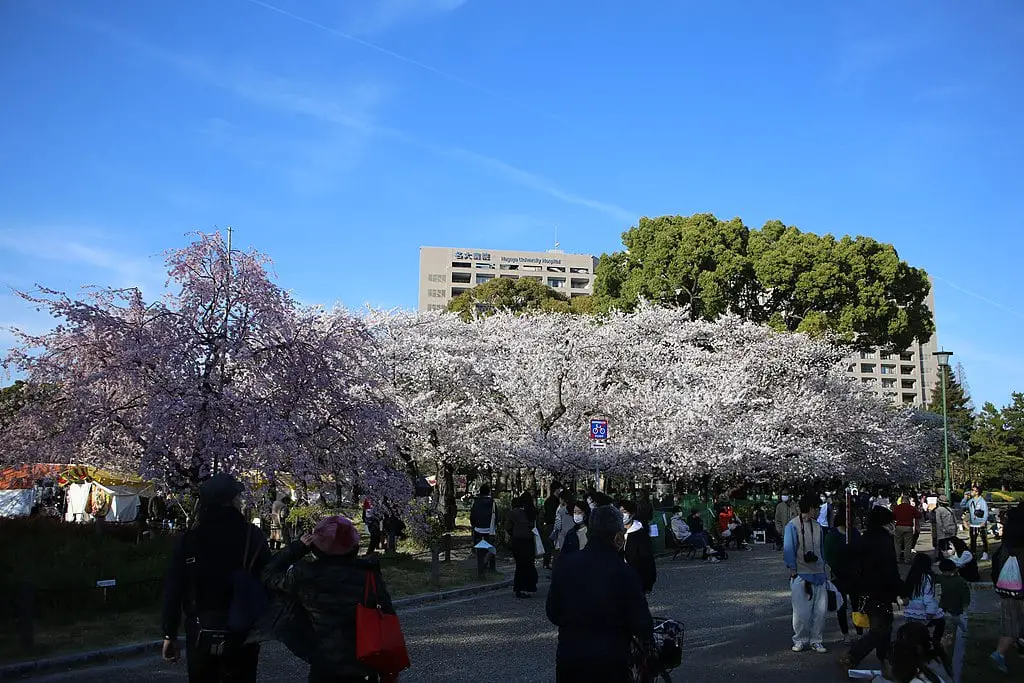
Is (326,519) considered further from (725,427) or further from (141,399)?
(725,427)

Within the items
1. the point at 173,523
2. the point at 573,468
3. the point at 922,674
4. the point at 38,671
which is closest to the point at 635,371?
the point at 573,468

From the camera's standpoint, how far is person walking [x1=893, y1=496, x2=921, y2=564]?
60.6 feet

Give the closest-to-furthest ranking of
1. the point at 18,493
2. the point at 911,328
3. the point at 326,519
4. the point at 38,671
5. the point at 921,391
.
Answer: the point at 326,519 < the point at 38,671 < the point at 18,493 < the point at 911,328 < the point at 921,391

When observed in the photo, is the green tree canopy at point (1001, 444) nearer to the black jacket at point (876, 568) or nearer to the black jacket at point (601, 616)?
the black jacket at point (876, 568)

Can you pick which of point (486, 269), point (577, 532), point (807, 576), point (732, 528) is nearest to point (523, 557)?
point (577, 532)

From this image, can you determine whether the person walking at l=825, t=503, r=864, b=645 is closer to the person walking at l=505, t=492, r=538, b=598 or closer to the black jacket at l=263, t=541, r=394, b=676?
the black jacket at l=263, t=541, r=394, b=676

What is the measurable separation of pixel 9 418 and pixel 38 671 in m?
9.47

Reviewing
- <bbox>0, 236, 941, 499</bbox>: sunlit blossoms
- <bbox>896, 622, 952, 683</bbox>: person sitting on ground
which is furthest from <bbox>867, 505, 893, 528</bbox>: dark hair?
<bbox>0, 236, 941, 499</bbox>: sunlit blossoms

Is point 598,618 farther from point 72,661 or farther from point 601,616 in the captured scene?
point 72,661

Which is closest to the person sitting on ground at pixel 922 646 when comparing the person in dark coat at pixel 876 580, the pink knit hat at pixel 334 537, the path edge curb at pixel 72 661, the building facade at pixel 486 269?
the pink knit hat at pixel 334 537

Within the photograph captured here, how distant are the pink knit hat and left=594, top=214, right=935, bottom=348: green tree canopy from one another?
37108mm

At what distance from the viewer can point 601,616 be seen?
4582mm

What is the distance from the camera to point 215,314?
16516 millimetres

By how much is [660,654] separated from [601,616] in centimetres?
209
